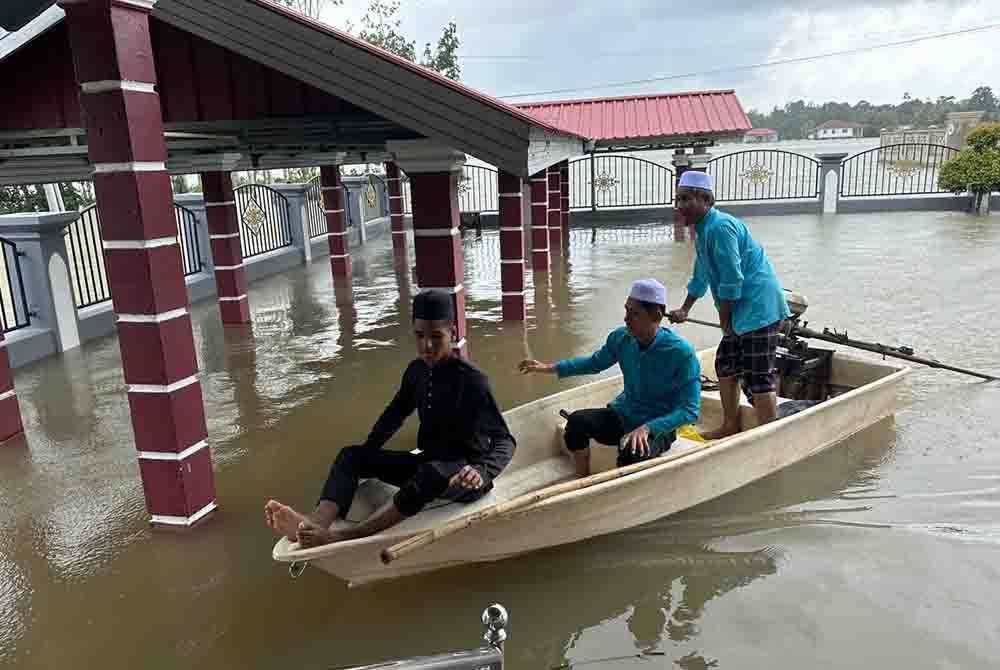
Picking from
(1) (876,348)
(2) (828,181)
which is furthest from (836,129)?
(1) (876,348)

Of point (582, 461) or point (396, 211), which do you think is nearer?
point (582, 461)

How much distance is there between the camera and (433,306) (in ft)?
12.5

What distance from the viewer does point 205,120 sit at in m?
5.87

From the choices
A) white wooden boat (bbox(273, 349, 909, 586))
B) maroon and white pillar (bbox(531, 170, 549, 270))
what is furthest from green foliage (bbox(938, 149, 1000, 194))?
white wooden boat (bbox(273, 349, 909, 586))

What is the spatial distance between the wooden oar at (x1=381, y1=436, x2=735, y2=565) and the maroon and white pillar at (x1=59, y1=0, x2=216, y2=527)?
1.94 meters

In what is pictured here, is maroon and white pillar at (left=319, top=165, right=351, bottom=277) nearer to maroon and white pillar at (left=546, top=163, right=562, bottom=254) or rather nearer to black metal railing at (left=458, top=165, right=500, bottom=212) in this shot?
maroon and white pillar at (left=546, top=163, right=562, bottom=254)

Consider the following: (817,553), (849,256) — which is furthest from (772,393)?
(849,256)

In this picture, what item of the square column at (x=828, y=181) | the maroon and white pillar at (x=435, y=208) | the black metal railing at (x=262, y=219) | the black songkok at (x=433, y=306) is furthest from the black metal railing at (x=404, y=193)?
the square column at (x=828, y=181)

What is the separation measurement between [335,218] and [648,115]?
8557 mm

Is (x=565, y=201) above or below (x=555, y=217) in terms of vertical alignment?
above

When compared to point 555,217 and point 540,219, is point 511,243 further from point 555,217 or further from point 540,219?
Result: point 555,217

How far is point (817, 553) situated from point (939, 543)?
77 cm

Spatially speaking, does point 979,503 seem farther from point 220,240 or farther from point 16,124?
point 220,240

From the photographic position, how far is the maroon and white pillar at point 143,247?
4156mm
